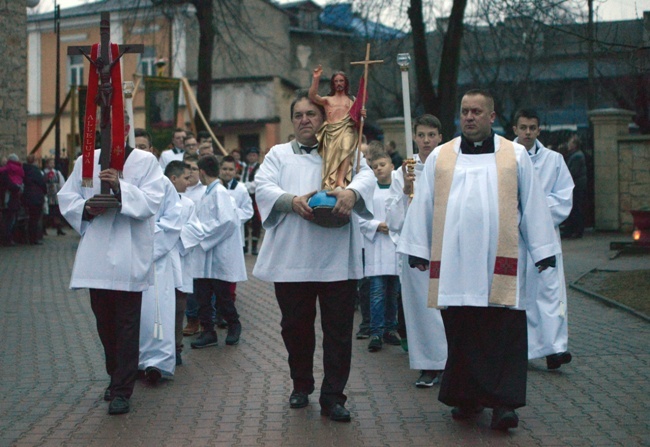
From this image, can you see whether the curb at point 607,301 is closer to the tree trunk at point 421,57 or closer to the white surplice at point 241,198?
the white surplice at point 241,198

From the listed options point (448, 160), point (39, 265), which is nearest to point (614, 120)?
point (39, 265)

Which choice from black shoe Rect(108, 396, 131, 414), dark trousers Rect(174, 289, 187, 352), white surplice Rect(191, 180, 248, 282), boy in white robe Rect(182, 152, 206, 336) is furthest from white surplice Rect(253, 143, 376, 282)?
white surplice Rect(191, 180, 248, 282)

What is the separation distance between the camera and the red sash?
23.2 feet

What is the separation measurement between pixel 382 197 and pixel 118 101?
11.9 feet

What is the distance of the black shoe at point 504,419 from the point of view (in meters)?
6.32

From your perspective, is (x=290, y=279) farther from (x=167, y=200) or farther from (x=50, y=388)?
(x=50, y=388)

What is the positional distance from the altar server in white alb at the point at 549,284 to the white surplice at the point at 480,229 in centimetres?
163

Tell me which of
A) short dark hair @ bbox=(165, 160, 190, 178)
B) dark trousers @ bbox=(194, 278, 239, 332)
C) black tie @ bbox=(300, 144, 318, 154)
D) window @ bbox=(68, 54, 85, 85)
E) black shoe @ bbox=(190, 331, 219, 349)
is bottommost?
black shoe @ bbox=(190, 331, 219, 349)

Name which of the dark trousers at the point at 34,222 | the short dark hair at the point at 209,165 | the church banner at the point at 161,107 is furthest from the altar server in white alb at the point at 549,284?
the dark trousers at the point at 34,222

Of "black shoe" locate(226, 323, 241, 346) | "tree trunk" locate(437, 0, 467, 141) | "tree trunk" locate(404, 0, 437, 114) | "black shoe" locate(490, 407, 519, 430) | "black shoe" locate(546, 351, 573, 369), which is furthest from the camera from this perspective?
"tree trunk" locate(404, 0, 437, 114)

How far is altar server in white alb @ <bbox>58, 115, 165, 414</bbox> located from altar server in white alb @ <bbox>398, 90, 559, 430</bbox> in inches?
71.2

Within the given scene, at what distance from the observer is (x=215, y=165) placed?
34.1ft

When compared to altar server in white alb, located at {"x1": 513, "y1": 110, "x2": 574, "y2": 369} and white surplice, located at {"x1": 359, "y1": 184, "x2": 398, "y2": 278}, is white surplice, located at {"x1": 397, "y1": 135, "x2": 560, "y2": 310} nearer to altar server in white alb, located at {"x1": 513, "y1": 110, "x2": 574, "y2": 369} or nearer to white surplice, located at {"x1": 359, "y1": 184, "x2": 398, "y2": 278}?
altar server in white alb, located at {"x1": 513, "y1": 110, "x2": 574, "y2": 369}

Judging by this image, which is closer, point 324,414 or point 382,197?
point 324,414
